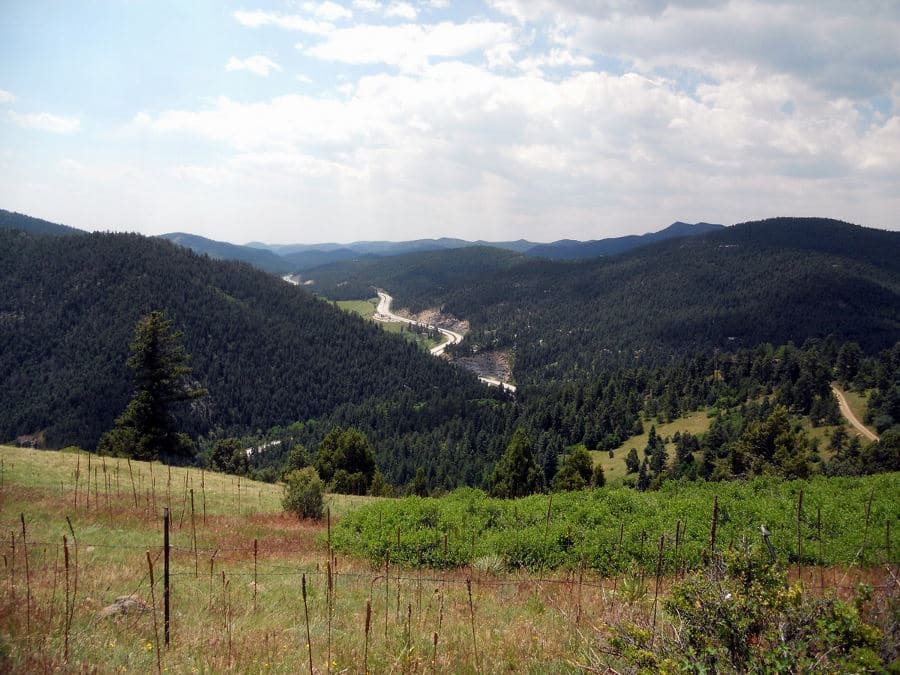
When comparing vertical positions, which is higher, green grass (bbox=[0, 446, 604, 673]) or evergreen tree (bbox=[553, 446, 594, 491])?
green grass (bbox=[0, 446, 604, 673])

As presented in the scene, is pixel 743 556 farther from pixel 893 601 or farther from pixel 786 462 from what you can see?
pixel 786 462

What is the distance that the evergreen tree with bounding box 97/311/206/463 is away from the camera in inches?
1382

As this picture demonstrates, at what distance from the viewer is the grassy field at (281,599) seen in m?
5.01

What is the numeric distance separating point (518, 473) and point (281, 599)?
32.9 metres

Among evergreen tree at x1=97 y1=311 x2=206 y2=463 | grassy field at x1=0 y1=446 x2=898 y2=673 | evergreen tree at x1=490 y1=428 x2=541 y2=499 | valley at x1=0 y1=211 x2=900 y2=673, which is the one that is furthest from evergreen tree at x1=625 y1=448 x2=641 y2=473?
grassy field at x1=0 y1=446 x2=898 y2=673

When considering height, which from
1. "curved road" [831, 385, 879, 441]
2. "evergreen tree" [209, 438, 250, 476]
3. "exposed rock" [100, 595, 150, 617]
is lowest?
"evergreen tree" [209, 438, 250, 476]

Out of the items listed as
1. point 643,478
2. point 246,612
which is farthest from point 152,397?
point 643,478

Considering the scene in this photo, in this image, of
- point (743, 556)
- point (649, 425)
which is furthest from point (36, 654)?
point (649, 425)

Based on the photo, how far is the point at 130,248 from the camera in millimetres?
179250

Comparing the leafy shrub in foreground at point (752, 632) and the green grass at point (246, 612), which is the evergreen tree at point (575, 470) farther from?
the leafy shrub in foreground at point (752, 632)

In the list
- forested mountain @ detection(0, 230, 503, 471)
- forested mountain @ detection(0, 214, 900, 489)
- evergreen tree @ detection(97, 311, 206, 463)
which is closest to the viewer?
evergreen tree @ detection(97, 311, 206, 463)

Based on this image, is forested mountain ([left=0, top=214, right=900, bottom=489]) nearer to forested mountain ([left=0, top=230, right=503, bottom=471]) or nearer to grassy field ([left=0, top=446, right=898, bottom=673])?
forested mountain ([left=0, top=230, right=503, bottom=471])

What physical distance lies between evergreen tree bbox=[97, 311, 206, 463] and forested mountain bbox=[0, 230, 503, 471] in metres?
72.0

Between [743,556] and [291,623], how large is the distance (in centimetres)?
577
